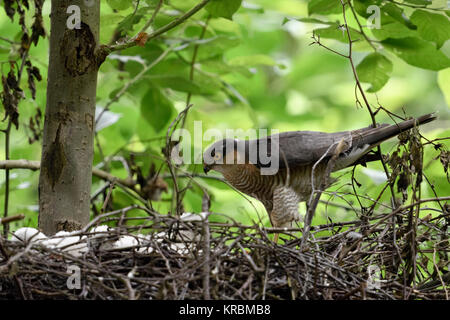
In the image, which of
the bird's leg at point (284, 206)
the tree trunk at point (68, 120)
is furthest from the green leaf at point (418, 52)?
the tree trunk at point (68, 120)

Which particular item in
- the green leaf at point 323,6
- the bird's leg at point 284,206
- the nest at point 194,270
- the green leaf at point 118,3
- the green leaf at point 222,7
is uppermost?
the green leaf at point 323,6

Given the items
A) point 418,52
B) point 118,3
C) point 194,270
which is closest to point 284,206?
point 418,52

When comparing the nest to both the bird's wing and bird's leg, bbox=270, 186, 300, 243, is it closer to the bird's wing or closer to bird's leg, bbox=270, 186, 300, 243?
the bird's wing

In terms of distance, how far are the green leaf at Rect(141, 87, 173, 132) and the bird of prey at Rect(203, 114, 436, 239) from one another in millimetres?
490

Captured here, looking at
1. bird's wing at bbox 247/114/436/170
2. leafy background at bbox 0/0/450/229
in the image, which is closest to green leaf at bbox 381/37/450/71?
leafy background at bbox 0/0/450/229

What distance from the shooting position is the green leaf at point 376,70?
11.4 ft

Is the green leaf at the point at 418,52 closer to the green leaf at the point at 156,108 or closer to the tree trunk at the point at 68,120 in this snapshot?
the green leaf at the point at 156,108

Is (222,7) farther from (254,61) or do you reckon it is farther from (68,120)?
(254,61)

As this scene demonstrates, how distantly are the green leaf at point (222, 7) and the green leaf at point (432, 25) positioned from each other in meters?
0.91

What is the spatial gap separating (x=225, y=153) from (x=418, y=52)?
130 cm

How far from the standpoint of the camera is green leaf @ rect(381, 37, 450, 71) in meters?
3.38

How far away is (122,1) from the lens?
9.78 feet

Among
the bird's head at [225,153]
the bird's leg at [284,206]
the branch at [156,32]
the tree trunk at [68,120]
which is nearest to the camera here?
the branch at [156,32]
